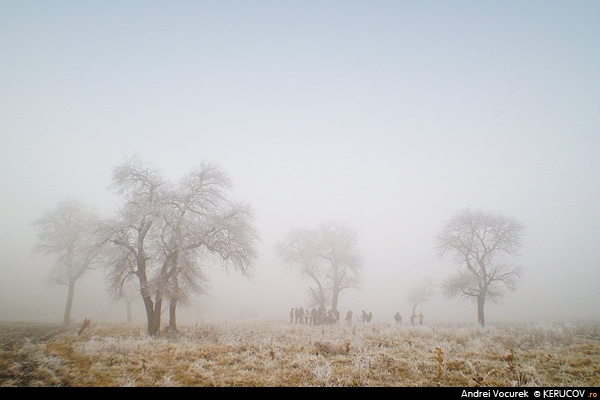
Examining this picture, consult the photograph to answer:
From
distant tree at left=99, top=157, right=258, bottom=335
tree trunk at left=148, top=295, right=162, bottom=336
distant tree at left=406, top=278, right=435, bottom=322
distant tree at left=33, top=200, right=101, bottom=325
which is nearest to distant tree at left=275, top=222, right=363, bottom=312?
distant tree at left=99, top=157, right=258, bottom=335

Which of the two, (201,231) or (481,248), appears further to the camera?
(481,248)

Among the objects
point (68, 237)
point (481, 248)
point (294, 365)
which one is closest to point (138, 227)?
point (294, 365)

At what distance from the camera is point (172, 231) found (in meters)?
15.8

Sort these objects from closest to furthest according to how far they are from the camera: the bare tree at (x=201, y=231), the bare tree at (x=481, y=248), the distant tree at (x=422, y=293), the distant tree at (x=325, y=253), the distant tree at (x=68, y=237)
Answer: the bare tree at (x=201, y=231), the bare tree at (x=481, y=248), the distant tree at (x=68, y=237), the distant tree at (x=325, y=253), the distant tree at (x=422, y=293)

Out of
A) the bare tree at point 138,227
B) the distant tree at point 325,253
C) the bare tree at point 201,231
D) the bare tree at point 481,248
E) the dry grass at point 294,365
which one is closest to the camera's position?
the dry grass at point 294,365

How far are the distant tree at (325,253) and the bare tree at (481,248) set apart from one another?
9.35 metres

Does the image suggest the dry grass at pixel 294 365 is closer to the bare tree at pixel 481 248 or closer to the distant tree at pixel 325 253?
the bare tree at pixel 481 248

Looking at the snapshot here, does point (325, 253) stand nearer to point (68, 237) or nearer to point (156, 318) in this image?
point (156, 318)

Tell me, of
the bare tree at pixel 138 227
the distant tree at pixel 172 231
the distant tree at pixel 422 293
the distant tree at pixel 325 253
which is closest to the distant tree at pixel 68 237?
the bare tree at pixel 138 227

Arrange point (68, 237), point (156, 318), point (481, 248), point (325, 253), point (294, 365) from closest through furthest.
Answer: point (294, 365)
point (156, 318)
point (481, 248)
point (68, 237)
point (325, 253)

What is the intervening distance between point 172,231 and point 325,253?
18673mm

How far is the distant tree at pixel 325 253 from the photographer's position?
98.1 ft

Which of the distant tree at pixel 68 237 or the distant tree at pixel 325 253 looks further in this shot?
the distant tree at pixel 325 253

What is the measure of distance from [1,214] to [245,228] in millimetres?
116300
